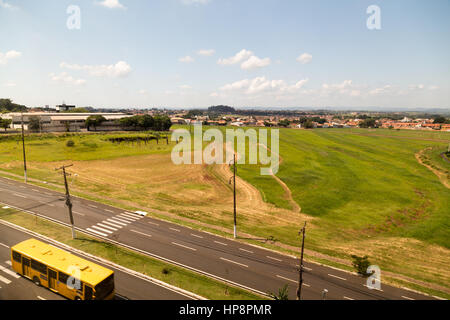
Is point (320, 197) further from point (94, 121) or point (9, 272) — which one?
point (94, 121)

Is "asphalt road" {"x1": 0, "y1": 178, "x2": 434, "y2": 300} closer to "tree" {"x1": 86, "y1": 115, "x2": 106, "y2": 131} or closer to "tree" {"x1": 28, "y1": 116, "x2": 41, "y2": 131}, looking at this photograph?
"tree" {"x1": 28, "y1": 116, "x2": 41, "y2": 131}

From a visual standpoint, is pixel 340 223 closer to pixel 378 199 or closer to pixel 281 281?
pixel 378 199

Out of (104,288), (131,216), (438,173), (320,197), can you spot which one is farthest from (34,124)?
(438,173)

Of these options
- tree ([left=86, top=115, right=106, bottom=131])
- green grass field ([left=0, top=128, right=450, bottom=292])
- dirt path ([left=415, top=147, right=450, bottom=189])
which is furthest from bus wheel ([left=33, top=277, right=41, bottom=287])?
tree ([left=86, top=115, right=106, bottom=131])

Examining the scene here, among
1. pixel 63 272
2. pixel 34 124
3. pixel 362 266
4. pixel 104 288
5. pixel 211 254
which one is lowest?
pixel 362 266
